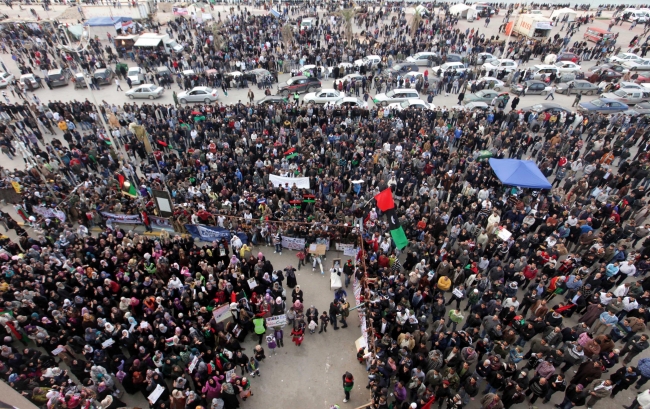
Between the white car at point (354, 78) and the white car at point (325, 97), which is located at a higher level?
the white car at point (354, 78)

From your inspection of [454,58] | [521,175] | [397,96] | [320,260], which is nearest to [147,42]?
[397,96]

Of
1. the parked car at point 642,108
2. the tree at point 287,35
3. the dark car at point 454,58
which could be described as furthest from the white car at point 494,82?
the tree at point 287,35

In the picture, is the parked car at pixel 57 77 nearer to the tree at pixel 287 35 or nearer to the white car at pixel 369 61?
the tree at pixel 287 35

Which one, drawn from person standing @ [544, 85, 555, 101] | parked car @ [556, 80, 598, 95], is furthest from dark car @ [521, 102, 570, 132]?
parked car @ [556, 80, 598, 95]

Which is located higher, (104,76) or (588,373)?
(104,76)

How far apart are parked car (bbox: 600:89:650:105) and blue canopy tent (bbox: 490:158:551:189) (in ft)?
47.2

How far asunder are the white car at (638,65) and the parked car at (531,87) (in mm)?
9331

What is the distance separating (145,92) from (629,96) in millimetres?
34702

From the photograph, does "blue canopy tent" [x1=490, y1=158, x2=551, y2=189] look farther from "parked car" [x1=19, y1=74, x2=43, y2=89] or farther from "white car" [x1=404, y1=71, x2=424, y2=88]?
"parked car" [x1=19, y1=74, x2=43, y2=89]

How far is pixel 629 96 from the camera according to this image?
2439 cm

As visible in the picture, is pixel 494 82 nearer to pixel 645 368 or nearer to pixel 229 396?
pixel 645 368

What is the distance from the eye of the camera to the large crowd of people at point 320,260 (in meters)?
9.06

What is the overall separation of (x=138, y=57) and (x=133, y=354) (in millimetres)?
30448

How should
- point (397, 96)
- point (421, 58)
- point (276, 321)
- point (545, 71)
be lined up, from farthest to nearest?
point (421, 58)
point (545, 71)
point (397, 96)
point (276, 321)
